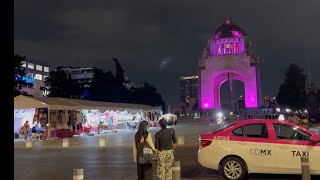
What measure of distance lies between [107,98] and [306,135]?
76281 mm

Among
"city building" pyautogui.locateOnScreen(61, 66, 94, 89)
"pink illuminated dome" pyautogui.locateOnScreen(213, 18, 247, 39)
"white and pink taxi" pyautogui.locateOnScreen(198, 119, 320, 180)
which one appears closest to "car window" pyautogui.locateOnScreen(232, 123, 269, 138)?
"white and pink taxi" pyautogui.locateOnScreen(198, 119, 320, 180)

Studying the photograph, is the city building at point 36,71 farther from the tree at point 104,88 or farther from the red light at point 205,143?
the red light at point 205,143

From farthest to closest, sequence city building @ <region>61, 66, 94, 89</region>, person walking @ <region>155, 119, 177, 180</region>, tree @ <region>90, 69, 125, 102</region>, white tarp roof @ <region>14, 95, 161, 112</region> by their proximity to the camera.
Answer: city building @ <region>61, 66, 94, 89</region>
tree @ <region>90, 69, 125, 102</region>
white tarp roof @ <region>14, 95, 161, 112</region>
person walking @ <region>155, 119, 177, 180</region>

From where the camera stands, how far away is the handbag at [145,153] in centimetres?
877

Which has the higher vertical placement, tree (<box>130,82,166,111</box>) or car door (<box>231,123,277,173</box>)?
tree (<box>130,82,166,111</box>)

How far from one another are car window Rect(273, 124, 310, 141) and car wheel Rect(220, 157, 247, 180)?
4.34 feet

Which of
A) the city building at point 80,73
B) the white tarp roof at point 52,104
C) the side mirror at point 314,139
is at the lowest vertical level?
the side mirror at point 314,139

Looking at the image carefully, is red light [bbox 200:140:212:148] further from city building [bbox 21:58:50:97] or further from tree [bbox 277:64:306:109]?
city building [bbox 21:58:50:97]

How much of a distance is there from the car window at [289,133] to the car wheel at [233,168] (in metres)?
Result: 1.32

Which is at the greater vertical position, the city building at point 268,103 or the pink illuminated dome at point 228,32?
the pink illuminated dome at point 228,32

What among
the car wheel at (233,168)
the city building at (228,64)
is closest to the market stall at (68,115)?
the car wheel at (233,168)

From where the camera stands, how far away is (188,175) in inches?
476


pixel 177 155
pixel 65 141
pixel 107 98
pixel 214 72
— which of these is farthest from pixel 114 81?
pixel 177 155

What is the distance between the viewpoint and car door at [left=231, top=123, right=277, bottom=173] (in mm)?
10539
